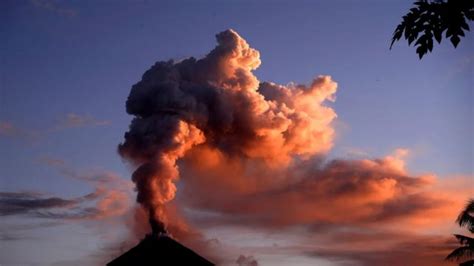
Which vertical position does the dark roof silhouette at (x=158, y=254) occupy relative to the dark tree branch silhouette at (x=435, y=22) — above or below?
above

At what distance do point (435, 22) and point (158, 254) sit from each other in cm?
3673

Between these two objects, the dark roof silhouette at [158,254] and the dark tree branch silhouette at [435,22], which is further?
the dark roof silhouette at [158,254]

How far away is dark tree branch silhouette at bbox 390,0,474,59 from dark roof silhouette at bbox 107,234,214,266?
36.4 metres

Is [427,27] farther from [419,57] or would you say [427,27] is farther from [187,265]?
[187,265]

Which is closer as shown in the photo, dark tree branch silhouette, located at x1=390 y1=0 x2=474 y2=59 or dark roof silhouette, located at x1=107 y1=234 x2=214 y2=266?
dark tree branch silhouette, located at x1=390 y1=0 x2=474 y2=59

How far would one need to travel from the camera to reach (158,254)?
132 ft

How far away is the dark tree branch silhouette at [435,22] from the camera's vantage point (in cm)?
532

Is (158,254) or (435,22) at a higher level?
(158,254)

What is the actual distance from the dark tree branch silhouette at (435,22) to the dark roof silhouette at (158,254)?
36.4m

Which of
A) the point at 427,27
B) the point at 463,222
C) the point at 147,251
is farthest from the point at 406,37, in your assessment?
the point at 147,251

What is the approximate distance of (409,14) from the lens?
552cm

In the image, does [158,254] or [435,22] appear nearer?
[435,22]

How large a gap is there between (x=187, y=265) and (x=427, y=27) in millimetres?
37329

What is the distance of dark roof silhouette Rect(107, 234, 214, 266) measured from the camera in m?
40.1
